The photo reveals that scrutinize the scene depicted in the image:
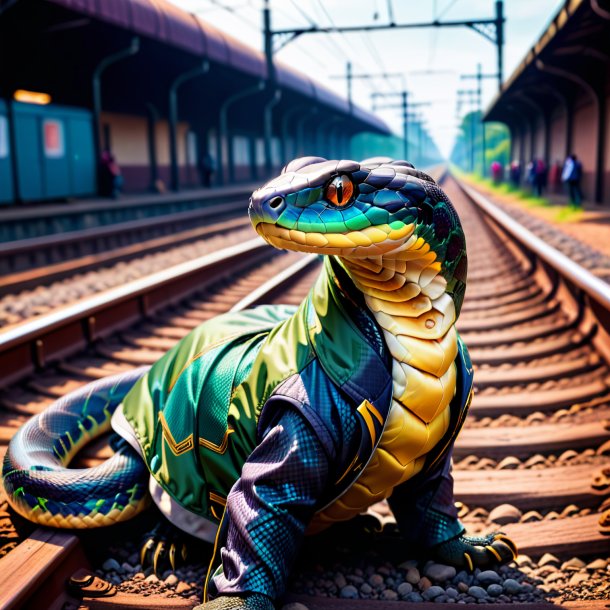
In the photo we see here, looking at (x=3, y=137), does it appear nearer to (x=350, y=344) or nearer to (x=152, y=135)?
(x=152, y=135)

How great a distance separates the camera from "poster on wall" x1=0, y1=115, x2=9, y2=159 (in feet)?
52.2

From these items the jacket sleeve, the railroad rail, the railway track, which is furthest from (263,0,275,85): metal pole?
the jacket sleeve

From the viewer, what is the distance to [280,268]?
966 cm

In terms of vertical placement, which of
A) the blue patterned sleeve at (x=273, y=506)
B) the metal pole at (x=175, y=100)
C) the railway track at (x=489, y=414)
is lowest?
the railway track at (x=489, y=414)

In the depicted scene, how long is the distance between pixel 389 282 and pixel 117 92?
988 inches

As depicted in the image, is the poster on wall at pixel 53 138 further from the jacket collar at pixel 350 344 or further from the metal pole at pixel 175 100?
the jacket collar at pixel 350 344

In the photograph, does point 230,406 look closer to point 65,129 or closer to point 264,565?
point 264,565

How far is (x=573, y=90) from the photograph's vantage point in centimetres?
2425

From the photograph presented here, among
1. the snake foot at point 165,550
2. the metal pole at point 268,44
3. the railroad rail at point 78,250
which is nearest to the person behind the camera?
the snake foot at point 165,550

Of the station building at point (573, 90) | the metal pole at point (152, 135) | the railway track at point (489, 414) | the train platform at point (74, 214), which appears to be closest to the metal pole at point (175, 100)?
the metal pole at point (152, 135)

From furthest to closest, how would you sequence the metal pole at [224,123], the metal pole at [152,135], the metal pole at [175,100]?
1. the metal pole at [224,123]
2. the metal pole at [152,135]
3. the metal pole at [175,100]

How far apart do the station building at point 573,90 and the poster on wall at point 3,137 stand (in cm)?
1144

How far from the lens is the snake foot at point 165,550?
8.31ft

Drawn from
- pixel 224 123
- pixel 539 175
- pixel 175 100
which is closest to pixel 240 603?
pixel 175 100
